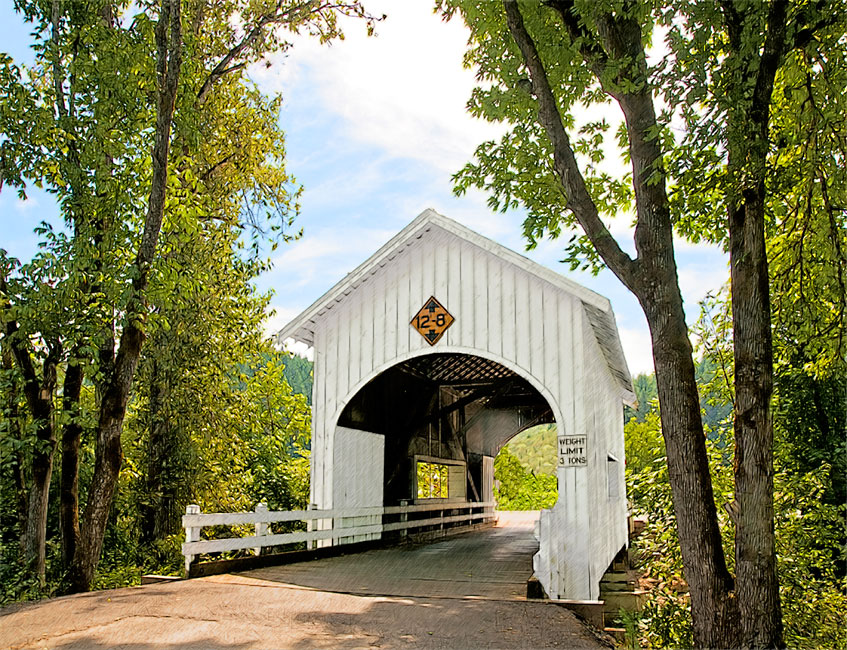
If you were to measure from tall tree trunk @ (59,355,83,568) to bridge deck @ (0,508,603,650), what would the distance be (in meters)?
3.20

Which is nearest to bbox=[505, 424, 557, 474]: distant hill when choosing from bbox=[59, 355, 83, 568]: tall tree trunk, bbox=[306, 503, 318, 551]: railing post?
bbox=[306, 503, 318, 551]: railing post

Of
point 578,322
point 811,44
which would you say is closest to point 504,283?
point 578,322

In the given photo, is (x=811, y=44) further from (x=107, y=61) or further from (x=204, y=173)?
(x=204, y=173)

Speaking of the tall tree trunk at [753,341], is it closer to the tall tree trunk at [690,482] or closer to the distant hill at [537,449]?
the tall tree trunk at [690,482]

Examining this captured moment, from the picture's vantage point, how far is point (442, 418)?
58.8 feet

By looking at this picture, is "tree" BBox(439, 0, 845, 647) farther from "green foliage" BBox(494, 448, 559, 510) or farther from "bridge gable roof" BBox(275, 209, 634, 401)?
"green foliage" BBox(494, 448, 559, 510)

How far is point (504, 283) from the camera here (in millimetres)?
10742

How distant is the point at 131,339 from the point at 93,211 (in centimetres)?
191

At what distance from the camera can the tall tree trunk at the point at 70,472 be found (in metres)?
10.9

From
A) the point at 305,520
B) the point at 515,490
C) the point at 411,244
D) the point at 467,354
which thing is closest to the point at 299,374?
the point at 515,490

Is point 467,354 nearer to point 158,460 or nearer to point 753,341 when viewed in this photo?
point 753,341

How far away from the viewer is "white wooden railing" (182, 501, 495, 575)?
8.90 m

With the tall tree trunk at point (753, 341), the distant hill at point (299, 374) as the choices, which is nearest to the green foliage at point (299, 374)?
the distant hill at point (299, 374)

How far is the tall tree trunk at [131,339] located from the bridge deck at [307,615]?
2.63 metres
